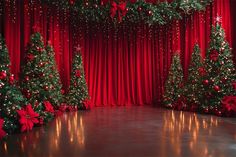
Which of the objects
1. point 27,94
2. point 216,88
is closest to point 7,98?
point 27,94

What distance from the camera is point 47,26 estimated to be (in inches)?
319

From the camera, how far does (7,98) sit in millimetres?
5062

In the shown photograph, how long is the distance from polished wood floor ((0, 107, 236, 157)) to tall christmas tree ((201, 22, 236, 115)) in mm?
546

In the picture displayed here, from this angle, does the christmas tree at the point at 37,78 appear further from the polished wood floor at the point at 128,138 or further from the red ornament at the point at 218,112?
the red ornament at the point at 218,112

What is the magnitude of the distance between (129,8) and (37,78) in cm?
280

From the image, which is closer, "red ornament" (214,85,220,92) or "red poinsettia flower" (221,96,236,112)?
"red poinsettia flower" (221,96,236,112)

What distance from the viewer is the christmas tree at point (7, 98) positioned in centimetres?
502

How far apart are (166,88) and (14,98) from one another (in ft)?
14.6

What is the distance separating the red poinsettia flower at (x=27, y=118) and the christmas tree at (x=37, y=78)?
1.60ft

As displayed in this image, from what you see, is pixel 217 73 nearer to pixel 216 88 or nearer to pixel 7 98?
pixel 216 88

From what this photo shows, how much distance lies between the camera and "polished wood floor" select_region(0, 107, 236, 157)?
3.96 m

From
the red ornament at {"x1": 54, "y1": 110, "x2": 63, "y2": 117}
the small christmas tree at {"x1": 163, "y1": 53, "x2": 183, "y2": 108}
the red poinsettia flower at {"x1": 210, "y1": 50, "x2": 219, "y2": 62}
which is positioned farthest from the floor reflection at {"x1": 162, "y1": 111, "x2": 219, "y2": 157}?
the red ornament at {"x1": 54, "y1": 110, "x2": 63, "y2": 117}

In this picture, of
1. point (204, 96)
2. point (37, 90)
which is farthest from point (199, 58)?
point (37, 90)

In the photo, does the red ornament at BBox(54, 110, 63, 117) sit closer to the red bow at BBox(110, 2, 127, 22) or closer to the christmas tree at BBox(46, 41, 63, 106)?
the christmas tree at BBox(46, 41, 63, 106)
